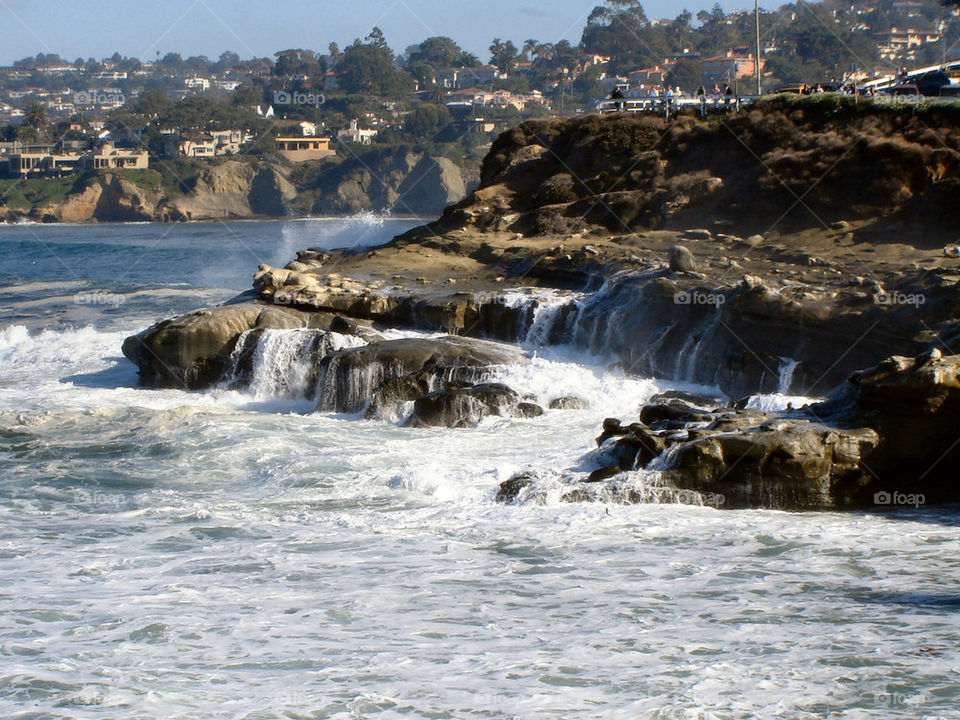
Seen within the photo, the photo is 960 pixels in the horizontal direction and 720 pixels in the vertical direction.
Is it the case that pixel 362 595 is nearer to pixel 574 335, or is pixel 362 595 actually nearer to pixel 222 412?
pixel 222 412

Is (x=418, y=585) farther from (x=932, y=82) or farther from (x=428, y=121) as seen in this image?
(x=428, y=121)

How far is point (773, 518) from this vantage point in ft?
44.6

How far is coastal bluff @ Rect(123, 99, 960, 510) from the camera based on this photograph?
1413 centimetres

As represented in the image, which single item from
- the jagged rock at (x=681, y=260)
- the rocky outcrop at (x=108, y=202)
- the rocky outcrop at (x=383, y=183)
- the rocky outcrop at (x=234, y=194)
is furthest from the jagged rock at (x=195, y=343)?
the rocky outcrop at (x=108, y=202)

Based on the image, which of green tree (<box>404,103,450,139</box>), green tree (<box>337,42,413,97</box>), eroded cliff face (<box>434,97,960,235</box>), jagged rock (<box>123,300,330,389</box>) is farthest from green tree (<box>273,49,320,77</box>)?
jagged rock (<box>123,300,330,389</box>)

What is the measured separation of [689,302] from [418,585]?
11.0 m

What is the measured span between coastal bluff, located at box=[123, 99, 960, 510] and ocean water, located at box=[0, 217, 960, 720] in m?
0.64

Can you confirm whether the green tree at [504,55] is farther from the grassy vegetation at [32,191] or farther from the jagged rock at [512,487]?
the jagged rock at [512,487]

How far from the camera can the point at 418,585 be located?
11797mm

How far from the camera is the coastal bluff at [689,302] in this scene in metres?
14.1

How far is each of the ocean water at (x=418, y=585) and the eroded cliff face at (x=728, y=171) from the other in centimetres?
938

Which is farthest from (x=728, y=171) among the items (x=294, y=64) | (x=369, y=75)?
(x=294, y=64)

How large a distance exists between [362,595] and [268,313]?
12429mm

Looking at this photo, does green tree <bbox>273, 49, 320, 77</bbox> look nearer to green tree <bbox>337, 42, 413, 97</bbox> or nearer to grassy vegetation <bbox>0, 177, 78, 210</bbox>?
green tree <bbox>337, 42, 413, 97</bbox>
